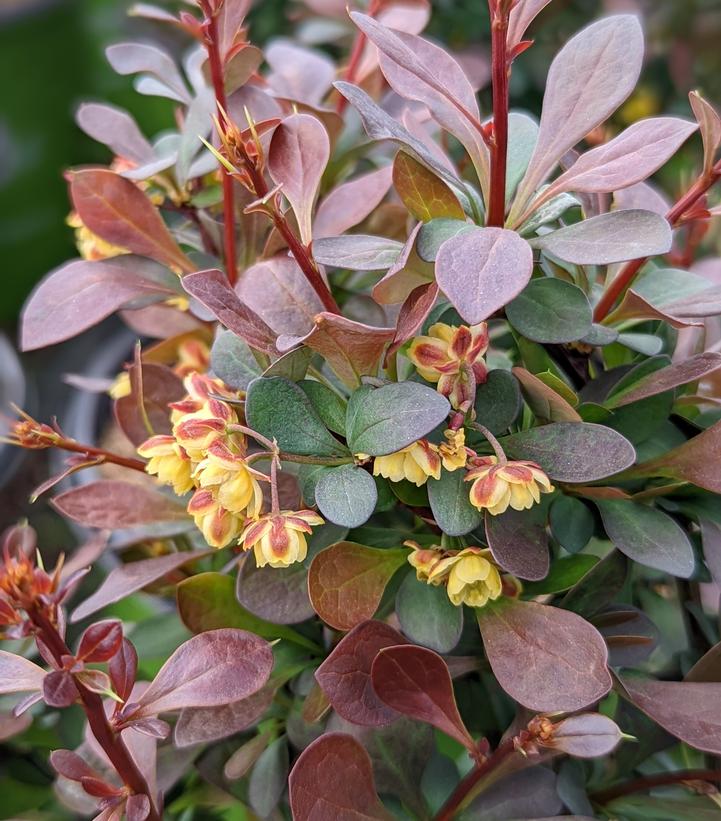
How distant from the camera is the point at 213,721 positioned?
482mm

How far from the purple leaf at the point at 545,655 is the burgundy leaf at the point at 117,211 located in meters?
0.30

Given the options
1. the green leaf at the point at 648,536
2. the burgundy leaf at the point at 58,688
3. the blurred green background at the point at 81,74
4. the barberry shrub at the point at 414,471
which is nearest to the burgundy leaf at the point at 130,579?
the barberry shrub at the point at 414,471

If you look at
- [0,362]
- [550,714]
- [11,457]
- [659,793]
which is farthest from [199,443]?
[0,362]

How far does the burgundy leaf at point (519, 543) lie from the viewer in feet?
1.41

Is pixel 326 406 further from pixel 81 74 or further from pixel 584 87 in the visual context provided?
pixel 81 74

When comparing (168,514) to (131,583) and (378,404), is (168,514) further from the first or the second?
(378,404)

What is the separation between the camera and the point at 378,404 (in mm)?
417

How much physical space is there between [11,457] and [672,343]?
2.51ft

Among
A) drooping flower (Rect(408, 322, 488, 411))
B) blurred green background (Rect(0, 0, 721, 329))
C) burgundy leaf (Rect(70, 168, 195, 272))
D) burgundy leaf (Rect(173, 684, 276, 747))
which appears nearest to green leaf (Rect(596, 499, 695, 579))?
drooping flower (Rect(408, 322, 488, 411))

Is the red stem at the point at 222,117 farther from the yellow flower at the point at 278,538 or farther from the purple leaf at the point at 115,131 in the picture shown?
the yellow flower at the point at 278,538

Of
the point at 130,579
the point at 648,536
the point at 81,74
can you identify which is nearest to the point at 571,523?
the point at 648,536

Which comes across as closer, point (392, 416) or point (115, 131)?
point (392, 416)

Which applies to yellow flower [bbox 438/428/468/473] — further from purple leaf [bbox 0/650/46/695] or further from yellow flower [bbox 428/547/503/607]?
purple leaf [bbox 0/650/46/695]

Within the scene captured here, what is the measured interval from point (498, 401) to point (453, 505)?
6 cm
